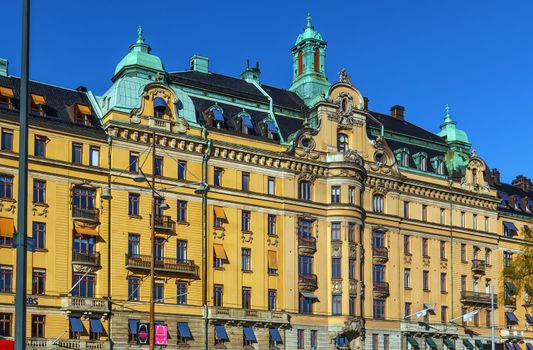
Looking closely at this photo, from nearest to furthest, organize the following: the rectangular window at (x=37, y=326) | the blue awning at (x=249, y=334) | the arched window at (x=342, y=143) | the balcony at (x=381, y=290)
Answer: the rectangular window at (x=37, y=326) < the blue awning at (x=249, y=334) < the balcony at (x=381, y=290) < the arched window at (x=342, y=143)

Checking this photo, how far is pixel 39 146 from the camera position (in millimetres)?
60156

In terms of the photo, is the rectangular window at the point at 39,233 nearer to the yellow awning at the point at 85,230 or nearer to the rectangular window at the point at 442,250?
the yellow awning at the point at 85,230

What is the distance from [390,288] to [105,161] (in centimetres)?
2887

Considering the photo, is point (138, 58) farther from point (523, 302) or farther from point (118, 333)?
point (523, 302)

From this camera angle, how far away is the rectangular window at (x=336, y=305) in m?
71.9

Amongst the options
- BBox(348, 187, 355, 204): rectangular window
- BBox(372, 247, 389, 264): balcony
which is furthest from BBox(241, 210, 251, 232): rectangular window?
BBox(372, 247, 389, 264): balcony

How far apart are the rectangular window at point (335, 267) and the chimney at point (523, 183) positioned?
3554 centimetres

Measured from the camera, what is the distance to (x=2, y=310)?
56.6 m

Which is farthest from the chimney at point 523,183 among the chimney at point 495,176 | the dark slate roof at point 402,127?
the dark slate roof at point 402,127

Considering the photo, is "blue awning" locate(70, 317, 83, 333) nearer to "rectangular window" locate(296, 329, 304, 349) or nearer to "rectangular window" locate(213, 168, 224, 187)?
"rectangular window" locate(213, 168, 224, 187)

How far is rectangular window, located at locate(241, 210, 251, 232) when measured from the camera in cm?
6894

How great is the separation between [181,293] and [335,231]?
1540cm

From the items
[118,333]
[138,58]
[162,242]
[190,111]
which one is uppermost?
[138,58]

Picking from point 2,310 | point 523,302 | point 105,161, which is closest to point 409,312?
point 523,302
